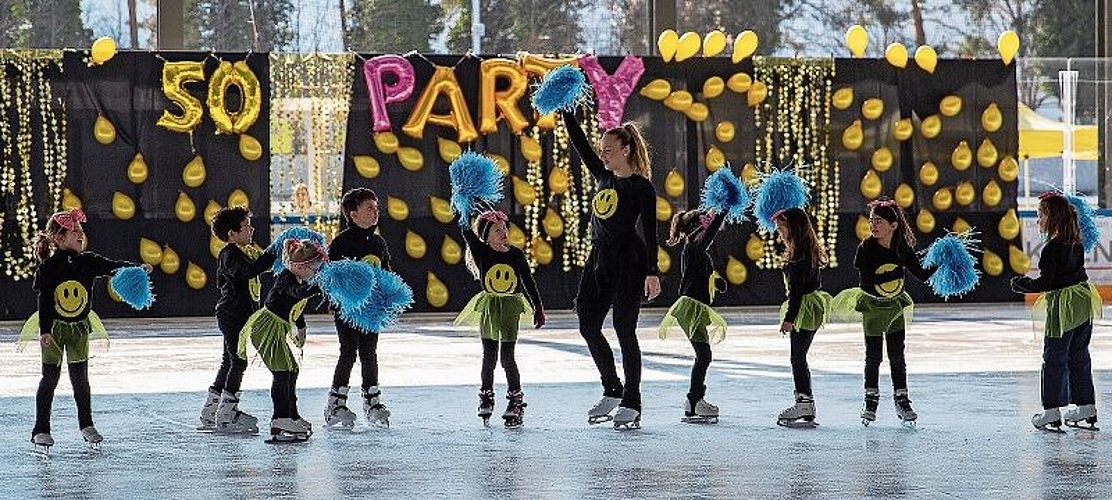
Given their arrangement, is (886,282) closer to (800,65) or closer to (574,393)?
(574,393)

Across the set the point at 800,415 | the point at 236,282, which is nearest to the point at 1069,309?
the point at 800,415

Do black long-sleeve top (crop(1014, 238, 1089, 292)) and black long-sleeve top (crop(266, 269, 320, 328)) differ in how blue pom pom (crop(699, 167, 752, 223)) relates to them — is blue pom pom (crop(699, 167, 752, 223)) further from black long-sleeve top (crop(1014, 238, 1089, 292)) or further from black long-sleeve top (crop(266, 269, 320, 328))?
black long-sleeve top (crop(266, 269, 320, 328))

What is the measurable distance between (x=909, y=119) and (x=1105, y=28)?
2.75 m

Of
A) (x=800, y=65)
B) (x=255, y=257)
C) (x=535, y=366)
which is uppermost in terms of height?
(x=800, y=65)

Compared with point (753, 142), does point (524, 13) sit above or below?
above

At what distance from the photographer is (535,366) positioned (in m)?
12.3

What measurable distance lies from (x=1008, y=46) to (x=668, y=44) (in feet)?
12.1

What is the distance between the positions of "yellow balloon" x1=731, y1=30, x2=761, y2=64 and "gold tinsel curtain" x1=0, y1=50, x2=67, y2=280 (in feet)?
21.4

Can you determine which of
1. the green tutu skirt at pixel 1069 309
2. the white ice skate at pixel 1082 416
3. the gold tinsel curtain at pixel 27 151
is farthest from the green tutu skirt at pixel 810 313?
the gold tinsel curtain at pixel 27 151

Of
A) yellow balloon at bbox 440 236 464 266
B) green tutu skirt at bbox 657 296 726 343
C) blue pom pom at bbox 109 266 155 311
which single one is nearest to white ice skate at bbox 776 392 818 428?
green tutu skirt at bbox 657 296 726 343

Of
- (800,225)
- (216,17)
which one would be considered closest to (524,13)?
(216,17)

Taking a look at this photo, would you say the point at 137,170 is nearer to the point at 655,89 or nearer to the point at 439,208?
the point at 439,208

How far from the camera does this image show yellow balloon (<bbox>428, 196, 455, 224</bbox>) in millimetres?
17797

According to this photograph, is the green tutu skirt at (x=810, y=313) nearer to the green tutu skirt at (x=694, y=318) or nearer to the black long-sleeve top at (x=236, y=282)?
the green tutu skirt at (x=694, y=318)
